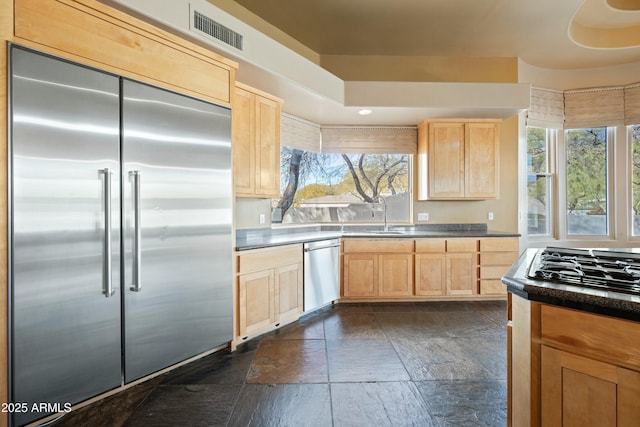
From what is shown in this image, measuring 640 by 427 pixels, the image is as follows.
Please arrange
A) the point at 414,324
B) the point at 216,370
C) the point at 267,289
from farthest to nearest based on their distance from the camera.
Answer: the point at 414,324 → the point at 267,289 → the point at 216,370

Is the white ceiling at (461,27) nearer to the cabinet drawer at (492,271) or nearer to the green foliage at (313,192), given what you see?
the green foliage at (313,192)

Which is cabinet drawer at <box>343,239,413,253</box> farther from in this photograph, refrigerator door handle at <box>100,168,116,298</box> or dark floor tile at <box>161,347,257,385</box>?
refrigerator door handle at <box>100,168,116,298</box>

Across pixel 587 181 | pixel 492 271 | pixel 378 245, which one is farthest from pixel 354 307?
pixel 587 181

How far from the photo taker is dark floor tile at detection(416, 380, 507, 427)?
72.3 inches

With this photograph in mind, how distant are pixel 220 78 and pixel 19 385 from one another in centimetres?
226

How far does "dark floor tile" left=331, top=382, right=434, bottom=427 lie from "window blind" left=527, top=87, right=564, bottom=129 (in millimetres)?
4221

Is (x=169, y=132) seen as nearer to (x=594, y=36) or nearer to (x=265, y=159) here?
(x=265, y=159)

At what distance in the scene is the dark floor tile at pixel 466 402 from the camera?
1.84m

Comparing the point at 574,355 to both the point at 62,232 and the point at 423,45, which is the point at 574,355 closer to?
the point at 62,232

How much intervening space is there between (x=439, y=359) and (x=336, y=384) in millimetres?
899

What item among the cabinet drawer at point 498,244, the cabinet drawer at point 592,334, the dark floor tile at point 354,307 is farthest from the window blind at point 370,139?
the cabinet drawer at point 592,334

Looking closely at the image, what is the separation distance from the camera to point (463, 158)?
4.32m

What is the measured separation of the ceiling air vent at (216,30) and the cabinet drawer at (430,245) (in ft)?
9.72

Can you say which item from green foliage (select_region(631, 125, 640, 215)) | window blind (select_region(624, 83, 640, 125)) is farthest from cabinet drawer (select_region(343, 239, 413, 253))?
window blind (select_region(624, 83, 640, 125))
